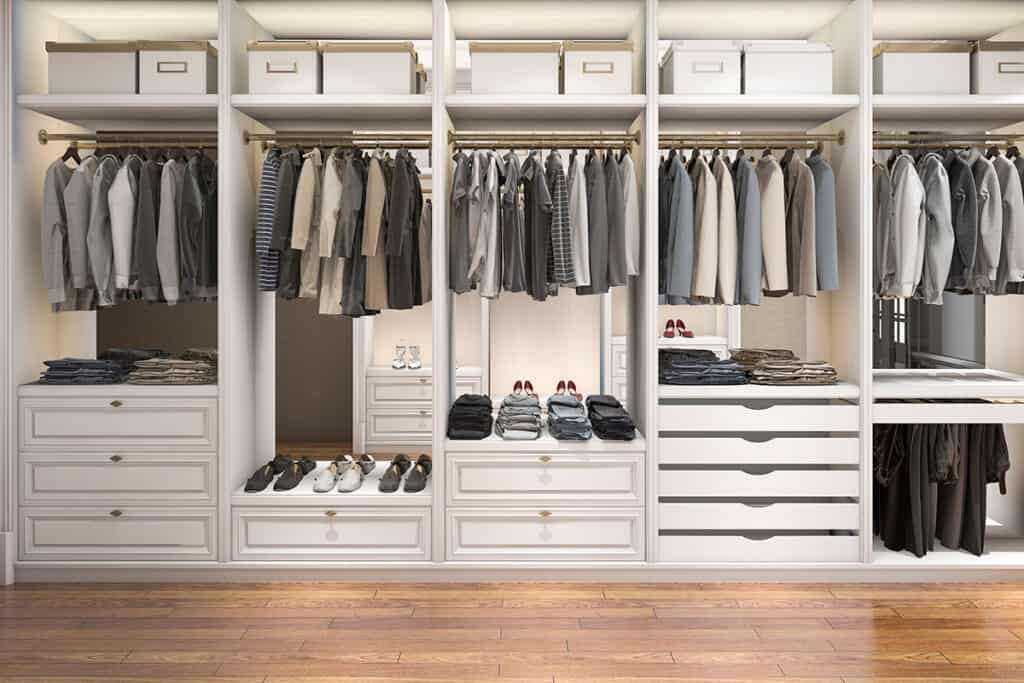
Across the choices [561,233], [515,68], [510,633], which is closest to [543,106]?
[515,68]

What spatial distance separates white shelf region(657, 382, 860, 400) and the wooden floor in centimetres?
78

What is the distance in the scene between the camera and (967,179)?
3.72 metres

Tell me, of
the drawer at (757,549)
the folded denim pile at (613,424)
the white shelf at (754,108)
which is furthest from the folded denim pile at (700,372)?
the white shelf at (754,108)

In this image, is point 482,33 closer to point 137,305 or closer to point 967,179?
point 967,179

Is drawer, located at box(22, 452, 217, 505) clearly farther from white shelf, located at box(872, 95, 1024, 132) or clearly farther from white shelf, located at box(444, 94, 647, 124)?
white shelf, located at box(872, 95, 1024, 132)

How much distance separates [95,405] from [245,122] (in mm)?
1370

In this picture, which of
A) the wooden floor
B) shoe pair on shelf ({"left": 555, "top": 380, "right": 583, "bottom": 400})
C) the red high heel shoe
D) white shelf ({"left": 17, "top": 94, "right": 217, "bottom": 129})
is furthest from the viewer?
the red high heel shoe

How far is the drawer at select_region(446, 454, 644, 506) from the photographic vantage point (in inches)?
144

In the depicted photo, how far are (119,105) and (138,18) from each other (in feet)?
1.71

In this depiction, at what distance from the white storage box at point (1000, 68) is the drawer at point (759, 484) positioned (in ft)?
5.72

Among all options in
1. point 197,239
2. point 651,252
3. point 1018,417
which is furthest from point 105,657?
point 1018,417

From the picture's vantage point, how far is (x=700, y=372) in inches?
147

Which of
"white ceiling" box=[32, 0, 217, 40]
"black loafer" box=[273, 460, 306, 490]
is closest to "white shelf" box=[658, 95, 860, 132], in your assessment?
"white ceiling" box=[32, 0, 217, 40]

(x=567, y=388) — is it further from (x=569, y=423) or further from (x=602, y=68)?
(x=602, y=68)
